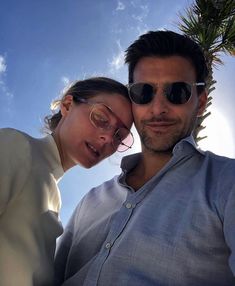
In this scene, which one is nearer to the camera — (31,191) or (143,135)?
(31,191)

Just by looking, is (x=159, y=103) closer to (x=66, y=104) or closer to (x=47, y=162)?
(x=66, y=104)

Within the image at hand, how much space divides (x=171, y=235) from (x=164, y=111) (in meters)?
1.18

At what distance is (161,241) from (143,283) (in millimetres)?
266

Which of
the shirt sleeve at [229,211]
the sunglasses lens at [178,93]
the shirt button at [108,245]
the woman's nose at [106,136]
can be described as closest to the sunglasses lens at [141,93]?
the sunglasses lens at [178,93]

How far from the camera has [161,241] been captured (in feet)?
8.24

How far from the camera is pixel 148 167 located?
3.63 meters

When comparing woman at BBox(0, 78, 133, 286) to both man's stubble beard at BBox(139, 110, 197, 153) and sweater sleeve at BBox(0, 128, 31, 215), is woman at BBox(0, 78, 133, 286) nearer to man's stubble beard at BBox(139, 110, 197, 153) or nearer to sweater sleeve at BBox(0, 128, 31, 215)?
sweater sleeve at BBox(0, 128, 31, 215)

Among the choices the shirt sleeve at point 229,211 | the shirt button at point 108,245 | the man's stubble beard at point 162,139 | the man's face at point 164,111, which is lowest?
the shirt button at point 108,245

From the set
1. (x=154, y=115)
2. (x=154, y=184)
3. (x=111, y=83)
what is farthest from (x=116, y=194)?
(x=111, y=83)

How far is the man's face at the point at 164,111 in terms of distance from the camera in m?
3.40

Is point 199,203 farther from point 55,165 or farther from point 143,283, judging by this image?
point 55,165

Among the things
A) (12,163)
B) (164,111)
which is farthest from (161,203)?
(12,163)

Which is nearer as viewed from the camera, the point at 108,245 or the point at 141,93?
the point at 108,245

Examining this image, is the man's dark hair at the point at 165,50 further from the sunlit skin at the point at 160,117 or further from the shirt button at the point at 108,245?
the shirt button at the point at 108,245
